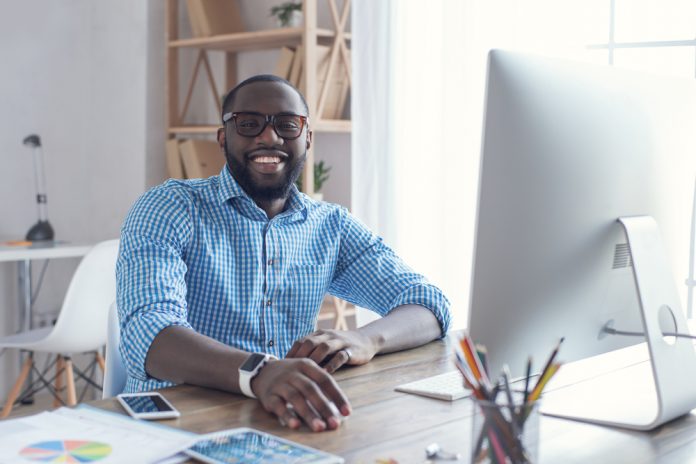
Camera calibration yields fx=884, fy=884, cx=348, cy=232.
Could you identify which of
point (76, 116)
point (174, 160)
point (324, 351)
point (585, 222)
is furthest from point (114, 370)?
point (76, 116)

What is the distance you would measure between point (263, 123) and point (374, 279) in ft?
1.35

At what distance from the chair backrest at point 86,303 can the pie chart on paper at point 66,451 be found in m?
1.91

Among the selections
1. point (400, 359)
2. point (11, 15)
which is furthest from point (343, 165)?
point (400, 359)

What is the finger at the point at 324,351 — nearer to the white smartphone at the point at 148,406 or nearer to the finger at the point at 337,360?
the finger at the point at 337,360

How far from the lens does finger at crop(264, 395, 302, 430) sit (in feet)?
3.78

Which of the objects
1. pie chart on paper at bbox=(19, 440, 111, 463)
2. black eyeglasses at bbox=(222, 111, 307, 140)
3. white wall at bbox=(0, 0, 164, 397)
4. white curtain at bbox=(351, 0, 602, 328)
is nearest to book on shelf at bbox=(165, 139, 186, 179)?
white wall at bbox=(0, 0, 164, 397)

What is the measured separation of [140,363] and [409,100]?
1.67 m

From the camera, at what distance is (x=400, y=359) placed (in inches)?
63.3

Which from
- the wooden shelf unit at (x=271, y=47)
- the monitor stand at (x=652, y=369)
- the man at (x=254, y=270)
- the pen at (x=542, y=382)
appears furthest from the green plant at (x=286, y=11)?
the pen at (x=542, y=382)

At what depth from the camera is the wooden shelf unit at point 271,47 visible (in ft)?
10.5

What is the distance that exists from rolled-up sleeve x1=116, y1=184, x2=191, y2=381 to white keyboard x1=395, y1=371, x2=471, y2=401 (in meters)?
0.41

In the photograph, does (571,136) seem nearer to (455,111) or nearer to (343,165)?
(455,111)

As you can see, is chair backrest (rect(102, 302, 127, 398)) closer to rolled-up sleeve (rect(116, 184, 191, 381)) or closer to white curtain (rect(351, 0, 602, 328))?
rolled-up sleeve (rect(116, 184, 191, 381))

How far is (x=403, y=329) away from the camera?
65.7 inches
